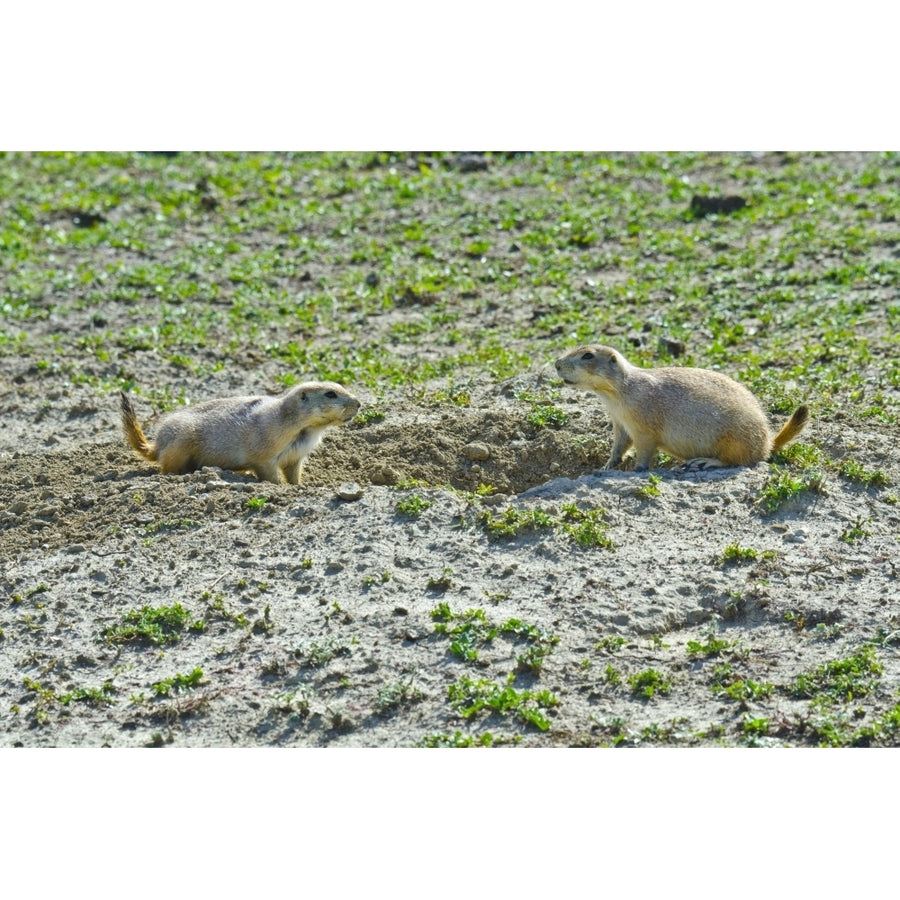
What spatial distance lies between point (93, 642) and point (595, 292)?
22.3 feet

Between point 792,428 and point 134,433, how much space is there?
4355 millimetres

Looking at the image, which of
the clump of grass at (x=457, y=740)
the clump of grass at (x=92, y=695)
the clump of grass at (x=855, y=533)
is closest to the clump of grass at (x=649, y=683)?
the clump of grass at (x=457, y=740)

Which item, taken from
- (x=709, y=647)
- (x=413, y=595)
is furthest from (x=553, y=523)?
(x=709, y=647)

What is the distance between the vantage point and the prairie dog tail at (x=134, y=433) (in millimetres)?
8945

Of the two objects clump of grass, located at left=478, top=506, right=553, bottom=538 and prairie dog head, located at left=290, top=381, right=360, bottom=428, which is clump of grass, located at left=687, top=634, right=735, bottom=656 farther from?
prairie dog head, located at left=290, top=381, right=360, bottom=428

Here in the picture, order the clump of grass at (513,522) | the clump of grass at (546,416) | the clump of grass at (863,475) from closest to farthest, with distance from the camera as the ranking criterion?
the clump of grass at (513,522) < the clump of grass at (863,475) < the clump of grass at (546,416)

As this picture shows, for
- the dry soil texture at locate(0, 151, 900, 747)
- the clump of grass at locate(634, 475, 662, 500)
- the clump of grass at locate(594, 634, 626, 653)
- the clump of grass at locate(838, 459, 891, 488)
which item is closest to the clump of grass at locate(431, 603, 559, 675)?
the dry soil texture at locate(0, 151, 900, 747)

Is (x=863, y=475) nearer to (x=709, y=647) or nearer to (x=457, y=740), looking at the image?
(x=709, y=647)

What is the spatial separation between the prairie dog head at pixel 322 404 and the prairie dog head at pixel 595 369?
148 centimetres

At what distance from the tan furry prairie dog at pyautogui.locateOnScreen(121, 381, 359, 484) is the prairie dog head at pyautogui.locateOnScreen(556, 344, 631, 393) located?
148 centimetres

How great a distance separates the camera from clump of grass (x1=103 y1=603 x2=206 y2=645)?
712 centimetres

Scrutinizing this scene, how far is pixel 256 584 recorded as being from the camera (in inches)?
294

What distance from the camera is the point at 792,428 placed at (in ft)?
28.2

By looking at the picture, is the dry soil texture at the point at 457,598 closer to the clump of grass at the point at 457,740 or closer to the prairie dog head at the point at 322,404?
the clump of grass at the point at 457,740
